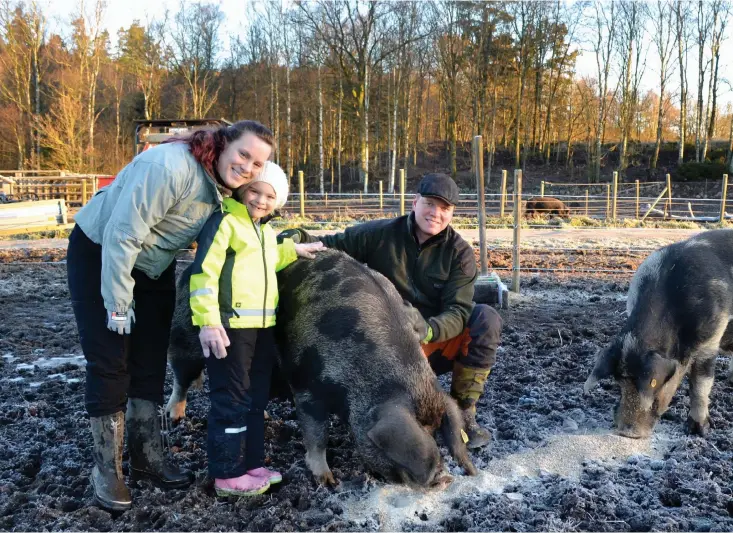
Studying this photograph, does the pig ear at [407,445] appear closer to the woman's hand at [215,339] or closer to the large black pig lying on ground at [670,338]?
the woman's hand at [215,339]

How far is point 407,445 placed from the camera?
9.16 ft

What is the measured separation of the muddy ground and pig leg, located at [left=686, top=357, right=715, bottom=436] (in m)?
0.09

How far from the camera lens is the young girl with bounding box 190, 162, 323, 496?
9.75ft

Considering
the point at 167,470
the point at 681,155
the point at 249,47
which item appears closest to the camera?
the point at 167,470

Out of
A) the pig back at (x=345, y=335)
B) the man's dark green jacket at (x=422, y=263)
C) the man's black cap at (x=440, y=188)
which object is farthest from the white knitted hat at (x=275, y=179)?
the man's black cap at (x=440, y=188)

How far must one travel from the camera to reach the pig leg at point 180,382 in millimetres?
3939

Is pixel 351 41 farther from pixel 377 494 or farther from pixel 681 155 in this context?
pixel 377 494

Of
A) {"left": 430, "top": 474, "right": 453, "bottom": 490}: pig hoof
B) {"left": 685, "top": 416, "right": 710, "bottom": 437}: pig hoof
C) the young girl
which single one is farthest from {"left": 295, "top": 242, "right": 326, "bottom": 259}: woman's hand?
{"left": 685, "top": 416, "right": 710, "bottom": 437}: pig hoof

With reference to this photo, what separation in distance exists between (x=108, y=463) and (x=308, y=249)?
159cm

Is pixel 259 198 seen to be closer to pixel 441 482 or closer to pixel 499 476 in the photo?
pixel 441 482

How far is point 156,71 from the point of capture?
35688 millimetres

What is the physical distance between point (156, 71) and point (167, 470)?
3643 centimetres

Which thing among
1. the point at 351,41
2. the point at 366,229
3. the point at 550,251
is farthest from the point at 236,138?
the point at 351,41

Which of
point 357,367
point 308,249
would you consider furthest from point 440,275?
point 357,367
